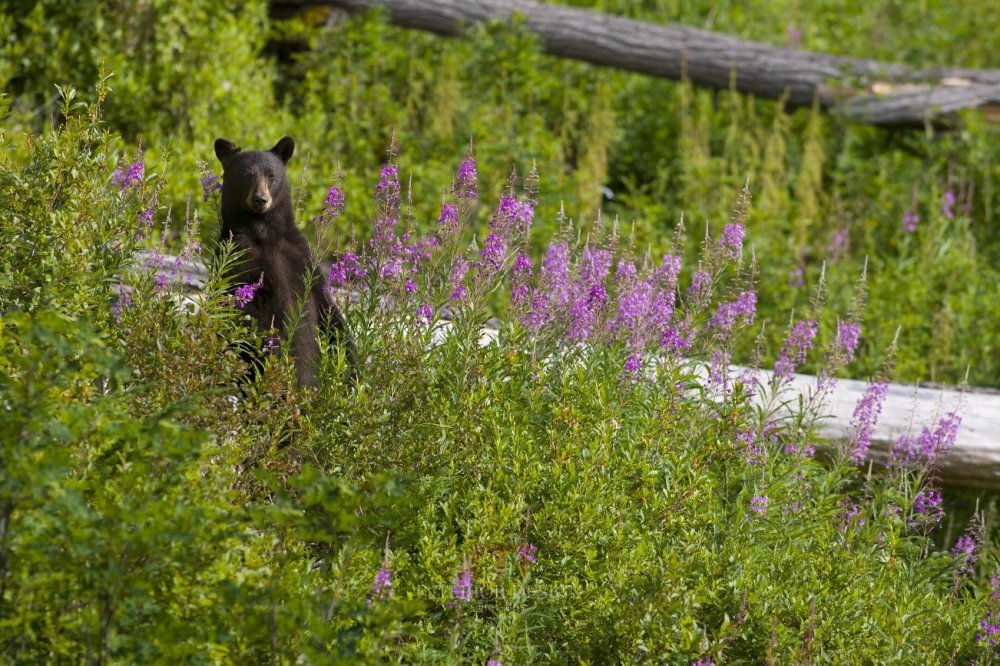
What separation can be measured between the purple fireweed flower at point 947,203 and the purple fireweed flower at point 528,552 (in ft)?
19.6

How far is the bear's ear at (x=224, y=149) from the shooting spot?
5.17 meters

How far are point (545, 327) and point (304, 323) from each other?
1.00m

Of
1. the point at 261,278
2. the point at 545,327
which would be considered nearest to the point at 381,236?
the point at 261,278

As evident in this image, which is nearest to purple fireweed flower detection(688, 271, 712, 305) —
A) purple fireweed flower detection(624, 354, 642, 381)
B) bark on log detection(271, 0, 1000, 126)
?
purple fireweed flower detection(624, 354, 642, 381)

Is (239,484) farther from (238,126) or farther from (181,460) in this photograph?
(238,126)

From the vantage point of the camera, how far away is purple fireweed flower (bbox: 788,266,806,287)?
26.2 feet

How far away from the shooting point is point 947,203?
29.8 ft

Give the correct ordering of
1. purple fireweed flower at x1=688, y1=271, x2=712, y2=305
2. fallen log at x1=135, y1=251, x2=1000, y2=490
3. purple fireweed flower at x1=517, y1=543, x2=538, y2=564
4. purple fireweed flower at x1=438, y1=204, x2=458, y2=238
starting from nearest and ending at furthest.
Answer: purple fireweed flower at x1=517, y1=543, x2=538, y2=564 < purple fireweed flower at x1=438, y1=204, x2=458, y2=238 < purple fireweed flower at x1=688, y1=271, x2=712, y2=305 < fallen log at x1=135, y1=251, x2=1000, y2=490

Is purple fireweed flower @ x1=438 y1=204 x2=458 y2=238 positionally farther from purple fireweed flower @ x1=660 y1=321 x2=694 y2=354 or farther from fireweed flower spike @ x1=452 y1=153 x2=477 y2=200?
purple fireweed flower @ x1=660 y1=321 x2=694 y2=354

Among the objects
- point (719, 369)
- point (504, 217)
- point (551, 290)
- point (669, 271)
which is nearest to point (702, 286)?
point (669, 271)

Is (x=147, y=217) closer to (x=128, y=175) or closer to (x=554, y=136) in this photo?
(x=128, y=175)

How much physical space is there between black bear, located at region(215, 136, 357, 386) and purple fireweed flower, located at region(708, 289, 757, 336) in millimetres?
1556

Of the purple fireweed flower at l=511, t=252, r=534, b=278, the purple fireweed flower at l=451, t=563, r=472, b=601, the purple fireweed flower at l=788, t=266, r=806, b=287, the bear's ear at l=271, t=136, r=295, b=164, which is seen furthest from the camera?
the purple fireweed flower at l=788, t=266, r=806, b=287

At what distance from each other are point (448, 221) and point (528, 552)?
1300 mm
